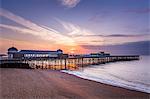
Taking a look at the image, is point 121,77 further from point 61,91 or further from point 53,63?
point 53,63

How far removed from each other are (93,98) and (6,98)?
4101mm

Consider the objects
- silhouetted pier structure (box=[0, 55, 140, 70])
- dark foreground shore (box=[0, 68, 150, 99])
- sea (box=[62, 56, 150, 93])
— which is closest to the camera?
dark foreground shore (box=[0, 68, 150, 99])

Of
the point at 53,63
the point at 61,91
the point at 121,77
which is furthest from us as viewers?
the point at 53,63

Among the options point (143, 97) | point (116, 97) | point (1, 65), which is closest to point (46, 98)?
point (116, 97)

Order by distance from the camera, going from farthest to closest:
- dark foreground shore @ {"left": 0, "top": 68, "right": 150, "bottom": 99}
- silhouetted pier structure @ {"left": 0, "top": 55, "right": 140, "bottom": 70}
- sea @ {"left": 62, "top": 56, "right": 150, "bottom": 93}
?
silhouetted pier structure @ {"left": 0, "top": 55, "right": 140, "bottom": 70} < sea @ {"left": 62, "top": 56, "right": 150, "bottom": 93} < dark foreground shore @ {"left": 0, "top": 68, "right": 150, "bottom": 99}

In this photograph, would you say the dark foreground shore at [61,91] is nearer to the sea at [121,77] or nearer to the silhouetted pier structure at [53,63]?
the sea at [121,77]


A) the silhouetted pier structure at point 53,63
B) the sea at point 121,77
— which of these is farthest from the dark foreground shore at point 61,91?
the silhouetted pier structure at point 53,63

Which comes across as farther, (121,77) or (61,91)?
(121,77)

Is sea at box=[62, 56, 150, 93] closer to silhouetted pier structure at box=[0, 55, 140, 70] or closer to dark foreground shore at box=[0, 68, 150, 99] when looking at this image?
dark foreground shore at box=[0, 68, 150, 99]

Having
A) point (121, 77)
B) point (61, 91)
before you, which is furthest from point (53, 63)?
point (61, 91)

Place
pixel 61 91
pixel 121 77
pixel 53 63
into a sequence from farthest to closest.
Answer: pixel 53 63 → pixel 121 77 → pixel 61 91

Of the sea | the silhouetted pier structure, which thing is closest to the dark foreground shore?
the sea

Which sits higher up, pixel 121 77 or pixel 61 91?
pixel 61 91

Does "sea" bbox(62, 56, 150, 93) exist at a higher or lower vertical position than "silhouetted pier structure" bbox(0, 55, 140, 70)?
lower
